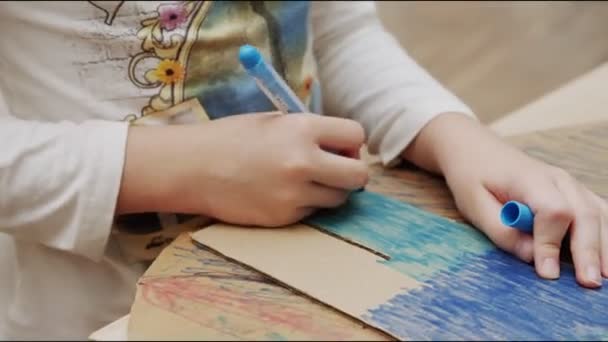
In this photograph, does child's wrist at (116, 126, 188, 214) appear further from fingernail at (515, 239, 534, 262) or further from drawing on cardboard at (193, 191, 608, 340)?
fingernail at (515, 239, 534, 262)

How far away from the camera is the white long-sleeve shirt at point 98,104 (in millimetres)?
471

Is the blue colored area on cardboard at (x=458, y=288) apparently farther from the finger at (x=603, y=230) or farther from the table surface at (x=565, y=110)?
the table surface at (x=565, y=110)

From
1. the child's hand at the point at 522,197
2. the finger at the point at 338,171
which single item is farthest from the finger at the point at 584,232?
the finger at the point at 338,171

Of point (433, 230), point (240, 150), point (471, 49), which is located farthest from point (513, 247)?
point (471, 49)

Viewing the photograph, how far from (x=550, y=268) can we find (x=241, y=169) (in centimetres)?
18

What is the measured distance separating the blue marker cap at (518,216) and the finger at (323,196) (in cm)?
10

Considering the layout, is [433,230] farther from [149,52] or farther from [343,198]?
[149,52]

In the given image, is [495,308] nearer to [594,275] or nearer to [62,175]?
[594,275]

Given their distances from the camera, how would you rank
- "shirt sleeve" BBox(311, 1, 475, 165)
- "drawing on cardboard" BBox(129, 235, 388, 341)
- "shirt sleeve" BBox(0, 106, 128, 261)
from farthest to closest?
"shirt sleeve" BBox(311, 1, 475, 165) → "shirt sleeve" BBox(0, 106, 128, 261) → "drawing on cardboard" BBox(129, 235, 388, 341)

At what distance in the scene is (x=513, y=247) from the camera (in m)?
0.45

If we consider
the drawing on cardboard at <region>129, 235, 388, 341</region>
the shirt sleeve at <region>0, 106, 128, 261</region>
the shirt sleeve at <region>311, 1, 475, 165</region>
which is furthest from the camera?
the shirt sleeve at <region>311, 1, 475, 165</region>

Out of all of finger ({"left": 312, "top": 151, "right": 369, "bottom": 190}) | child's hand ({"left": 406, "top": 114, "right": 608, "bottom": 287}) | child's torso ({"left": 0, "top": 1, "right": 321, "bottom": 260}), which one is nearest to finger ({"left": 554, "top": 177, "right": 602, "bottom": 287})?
child's hand ({"left": 406, "top": 114, "right": 608, "bottom": 287})

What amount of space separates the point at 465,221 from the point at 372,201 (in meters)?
0.06

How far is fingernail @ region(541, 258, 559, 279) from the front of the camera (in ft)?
1.39
